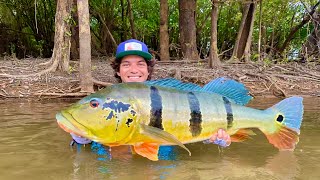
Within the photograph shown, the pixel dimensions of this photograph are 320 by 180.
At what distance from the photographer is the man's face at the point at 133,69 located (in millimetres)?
4102

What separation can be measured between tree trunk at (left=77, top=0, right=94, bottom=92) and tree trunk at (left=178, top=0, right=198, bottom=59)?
194 inches

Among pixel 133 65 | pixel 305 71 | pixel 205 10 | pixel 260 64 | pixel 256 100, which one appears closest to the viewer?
pixel 133 65

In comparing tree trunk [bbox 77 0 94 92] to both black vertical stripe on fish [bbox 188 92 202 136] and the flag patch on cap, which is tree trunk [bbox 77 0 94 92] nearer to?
the flag patch on cap

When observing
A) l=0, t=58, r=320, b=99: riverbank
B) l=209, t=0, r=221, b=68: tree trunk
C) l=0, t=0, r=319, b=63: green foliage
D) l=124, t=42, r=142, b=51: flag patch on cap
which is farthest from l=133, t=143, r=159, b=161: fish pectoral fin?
l=0, t=0, r=319, b=63: green foliage

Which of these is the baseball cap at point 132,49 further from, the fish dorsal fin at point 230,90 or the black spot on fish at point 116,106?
the black spot on fish at point 116,106

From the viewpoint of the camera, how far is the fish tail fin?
338cm

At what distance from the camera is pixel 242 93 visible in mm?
3484

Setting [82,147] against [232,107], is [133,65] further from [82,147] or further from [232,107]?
[232,107]

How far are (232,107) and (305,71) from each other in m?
7.93

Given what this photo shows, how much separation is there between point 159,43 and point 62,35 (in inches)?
263

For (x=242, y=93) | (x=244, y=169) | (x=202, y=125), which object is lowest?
(x=244, y=169)

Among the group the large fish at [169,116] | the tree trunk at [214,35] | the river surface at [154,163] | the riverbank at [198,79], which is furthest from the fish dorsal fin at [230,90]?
the tree trunk at [214,35]

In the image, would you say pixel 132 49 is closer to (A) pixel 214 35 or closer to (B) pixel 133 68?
(B) pixel 133 68

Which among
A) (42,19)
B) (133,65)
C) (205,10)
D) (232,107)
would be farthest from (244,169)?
(42,19)
